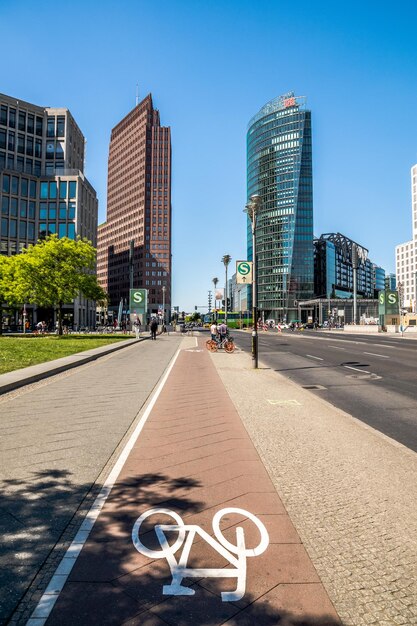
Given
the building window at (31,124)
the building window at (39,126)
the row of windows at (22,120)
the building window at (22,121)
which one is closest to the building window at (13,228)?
the row of windows at (22,120)

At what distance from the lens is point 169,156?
164250 mm

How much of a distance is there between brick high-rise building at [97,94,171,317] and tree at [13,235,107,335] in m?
110

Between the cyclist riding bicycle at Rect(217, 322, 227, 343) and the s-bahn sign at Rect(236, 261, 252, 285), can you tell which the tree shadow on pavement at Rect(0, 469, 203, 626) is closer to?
the s-bahn sign at Rect(236, 261, 252, 285)

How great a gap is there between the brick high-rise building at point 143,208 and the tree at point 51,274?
362 feet

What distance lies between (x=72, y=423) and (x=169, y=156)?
6690 inches

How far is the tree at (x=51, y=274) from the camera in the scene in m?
38.5

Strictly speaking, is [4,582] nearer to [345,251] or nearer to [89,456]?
[89,456]

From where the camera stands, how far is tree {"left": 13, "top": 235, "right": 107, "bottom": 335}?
126 feet

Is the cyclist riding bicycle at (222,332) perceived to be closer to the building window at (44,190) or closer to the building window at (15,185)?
the building window at (15,185)

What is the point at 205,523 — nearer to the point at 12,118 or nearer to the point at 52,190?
the point at 52,190

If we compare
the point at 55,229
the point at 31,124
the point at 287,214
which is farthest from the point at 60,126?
the point at 287,214

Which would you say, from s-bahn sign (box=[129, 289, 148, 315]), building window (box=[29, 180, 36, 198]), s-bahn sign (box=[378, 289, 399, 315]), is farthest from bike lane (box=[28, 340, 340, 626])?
building window (box=[29, 180, 36, 198])

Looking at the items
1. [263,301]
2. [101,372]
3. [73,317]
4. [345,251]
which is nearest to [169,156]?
[263,301]

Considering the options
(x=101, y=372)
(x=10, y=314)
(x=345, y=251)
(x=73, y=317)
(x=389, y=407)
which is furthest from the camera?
(x=345, y=251)
